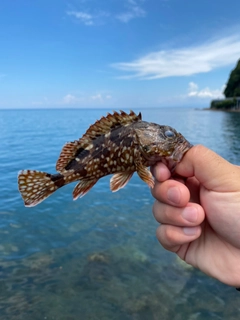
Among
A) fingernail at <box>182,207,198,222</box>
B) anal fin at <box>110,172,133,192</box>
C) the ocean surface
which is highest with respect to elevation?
anal fin at <box>110,172,133,192</box>

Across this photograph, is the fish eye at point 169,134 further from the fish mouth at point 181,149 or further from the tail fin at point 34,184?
the tail fin at point 34,184

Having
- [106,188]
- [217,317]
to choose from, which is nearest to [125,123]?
[217,317]

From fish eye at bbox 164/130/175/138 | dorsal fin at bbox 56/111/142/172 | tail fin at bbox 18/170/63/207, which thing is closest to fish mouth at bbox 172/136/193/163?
fish eye at bbox 164/130/175/138

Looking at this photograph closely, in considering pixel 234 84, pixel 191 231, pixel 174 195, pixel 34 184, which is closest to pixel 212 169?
pixel 174 195

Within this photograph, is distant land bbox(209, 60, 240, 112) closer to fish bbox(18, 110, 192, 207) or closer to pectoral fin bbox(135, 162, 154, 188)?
fish bbox(18, 110, 192, 207)

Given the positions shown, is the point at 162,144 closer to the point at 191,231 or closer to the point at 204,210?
the point at 204,210

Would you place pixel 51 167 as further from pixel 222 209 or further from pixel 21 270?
pixel 222 209

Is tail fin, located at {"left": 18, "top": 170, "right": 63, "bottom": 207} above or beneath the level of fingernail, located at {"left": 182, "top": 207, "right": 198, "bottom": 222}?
above
